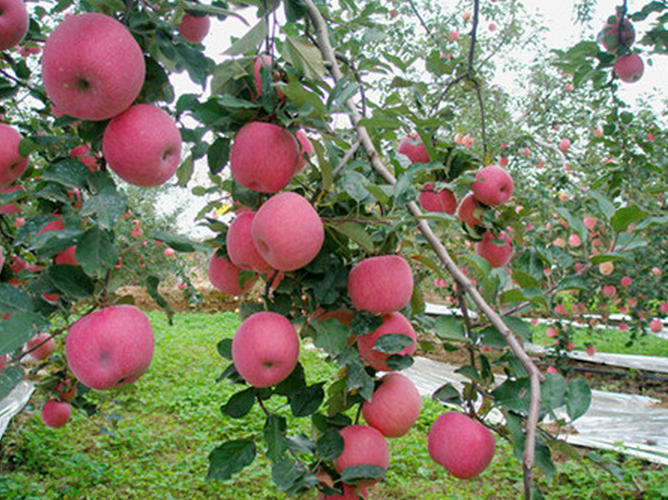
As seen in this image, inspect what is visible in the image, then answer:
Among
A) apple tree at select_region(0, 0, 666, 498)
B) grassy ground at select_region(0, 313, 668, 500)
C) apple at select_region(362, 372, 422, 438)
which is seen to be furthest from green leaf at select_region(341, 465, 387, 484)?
grassy ground at select_region(0, 313, 668, 500)

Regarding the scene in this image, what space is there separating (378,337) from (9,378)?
0.53m

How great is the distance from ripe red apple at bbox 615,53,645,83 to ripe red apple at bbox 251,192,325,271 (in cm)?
147

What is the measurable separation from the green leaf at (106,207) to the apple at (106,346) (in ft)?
0.57

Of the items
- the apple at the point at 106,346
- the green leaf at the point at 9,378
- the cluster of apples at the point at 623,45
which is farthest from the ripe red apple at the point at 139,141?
the cluster of apples at the point at 623,45

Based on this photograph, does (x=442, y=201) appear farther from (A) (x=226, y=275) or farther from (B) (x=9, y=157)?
(B) (x=9, y=157)

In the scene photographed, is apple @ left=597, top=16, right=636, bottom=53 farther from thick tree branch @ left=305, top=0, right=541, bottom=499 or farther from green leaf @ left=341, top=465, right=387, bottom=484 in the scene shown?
green leaf @ left=341, top=465, right=387, bottom=484

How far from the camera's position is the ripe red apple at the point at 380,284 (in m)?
0.78

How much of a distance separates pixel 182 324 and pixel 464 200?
7.54m

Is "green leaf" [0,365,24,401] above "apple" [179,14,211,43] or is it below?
below

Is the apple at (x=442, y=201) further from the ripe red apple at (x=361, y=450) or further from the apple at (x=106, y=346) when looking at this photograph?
the apple at (x=106, y=346)

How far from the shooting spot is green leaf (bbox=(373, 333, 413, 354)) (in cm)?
74

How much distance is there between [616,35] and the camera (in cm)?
166

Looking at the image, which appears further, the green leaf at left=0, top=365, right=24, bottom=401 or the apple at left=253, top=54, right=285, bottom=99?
the apple at left=253, top=54, right=285, bottom=99

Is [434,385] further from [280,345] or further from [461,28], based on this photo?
[280,345]
